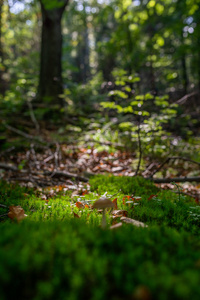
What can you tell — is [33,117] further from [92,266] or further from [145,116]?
[92,266]

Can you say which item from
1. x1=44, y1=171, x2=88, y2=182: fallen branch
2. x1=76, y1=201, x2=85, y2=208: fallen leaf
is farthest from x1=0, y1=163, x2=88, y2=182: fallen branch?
x1=76, y1=201, x2=85, y2=208: fallen leaf

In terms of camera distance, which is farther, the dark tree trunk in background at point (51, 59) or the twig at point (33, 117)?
the dark tree trunk in background at point (51, 59)

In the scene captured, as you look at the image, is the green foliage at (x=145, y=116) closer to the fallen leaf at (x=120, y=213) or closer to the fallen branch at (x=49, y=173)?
the fallen branch at (x=49, y=173)

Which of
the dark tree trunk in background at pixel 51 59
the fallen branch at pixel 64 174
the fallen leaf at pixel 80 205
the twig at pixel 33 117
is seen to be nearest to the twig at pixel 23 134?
the twig at pixel 33 117

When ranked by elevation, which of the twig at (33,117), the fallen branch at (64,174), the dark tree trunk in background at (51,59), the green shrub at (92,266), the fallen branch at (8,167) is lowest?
the green shrub at (92,266)

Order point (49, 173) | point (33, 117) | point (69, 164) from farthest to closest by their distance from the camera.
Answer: point (33, 117) < point (69, 164) < point (49, 173)

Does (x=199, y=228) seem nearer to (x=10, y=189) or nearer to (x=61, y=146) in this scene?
(x=10, y=189)

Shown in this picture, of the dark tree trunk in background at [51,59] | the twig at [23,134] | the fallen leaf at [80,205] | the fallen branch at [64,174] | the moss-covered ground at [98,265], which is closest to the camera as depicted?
the moss-covered ground at [98,265]

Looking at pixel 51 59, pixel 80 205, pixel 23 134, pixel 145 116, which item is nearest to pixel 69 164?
pixel 23 134

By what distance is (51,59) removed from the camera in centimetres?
971

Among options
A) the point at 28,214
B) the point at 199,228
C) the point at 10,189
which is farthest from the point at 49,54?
the point at 199,228

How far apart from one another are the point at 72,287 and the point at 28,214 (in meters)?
1.58

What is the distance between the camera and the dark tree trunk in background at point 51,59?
31.4 ft

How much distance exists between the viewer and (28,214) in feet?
7.95
